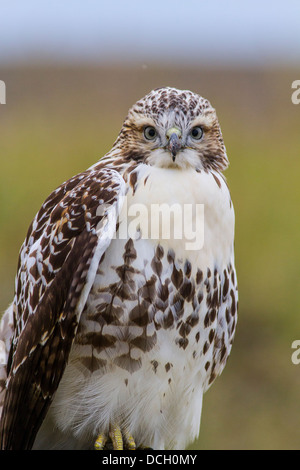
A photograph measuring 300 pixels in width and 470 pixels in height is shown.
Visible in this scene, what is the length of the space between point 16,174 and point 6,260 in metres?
1.26

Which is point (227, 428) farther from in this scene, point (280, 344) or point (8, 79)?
point (8, 79)

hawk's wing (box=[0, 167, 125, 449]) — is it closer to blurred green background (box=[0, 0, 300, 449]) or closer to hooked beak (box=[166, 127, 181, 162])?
hooked beak (box=[166, 127, 181, 162])

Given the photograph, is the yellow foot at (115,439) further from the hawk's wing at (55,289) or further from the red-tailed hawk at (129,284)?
the hawk's wing at (55,289)

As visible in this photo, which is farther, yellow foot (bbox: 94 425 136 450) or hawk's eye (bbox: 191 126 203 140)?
yellow foot (bbox: 94 425 136 450)

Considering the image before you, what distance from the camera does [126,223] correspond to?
129 inches

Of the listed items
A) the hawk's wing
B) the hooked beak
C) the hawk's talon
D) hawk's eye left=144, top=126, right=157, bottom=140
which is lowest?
the hawk's talon

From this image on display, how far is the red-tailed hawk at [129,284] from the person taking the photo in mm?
3260

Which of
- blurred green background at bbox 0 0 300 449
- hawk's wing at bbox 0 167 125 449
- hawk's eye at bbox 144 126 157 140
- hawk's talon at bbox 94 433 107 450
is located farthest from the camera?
blurred green background at bbox 0 0 300 449

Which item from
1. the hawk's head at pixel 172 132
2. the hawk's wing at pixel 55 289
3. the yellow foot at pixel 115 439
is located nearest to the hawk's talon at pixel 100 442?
the yellow foot at pixel 115 439

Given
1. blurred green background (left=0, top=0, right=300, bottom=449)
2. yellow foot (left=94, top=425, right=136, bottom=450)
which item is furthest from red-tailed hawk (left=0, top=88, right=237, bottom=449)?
blurred green background (left=0, top=0, right=300, bottom=449)

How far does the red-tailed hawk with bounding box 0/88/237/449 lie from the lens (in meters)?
3.26

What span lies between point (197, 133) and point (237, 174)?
5249 mm

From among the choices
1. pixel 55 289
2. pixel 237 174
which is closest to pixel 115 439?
pixel 55 289

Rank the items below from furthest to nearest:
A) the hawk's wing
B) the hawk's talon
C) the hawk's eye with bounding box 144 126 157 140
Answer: the hawk's talon, the hawk's eye with bounding box 144 126 157 140, the hawk's wing
